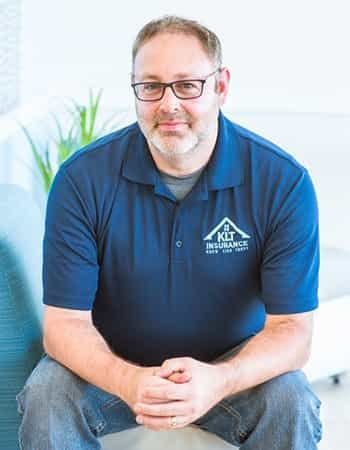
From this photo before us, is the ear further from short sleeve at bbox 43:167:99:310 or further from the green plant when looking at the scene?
the green plant

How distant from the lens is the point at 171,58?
1641mm

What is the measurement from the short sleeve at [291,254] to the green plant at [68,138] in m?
1.33

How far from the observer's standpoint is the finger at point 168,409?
1510mm

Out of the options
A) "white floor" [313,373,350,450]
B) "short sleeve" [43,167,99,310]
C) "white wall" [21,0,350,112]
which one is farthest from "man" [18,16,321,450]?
"white wall" [21,0,350,112]

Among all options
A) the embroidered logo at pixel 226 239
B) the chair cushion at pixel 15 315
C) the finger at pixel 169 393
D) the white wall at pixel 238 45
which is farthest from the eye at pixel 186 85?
the white wall at pixel 238 45

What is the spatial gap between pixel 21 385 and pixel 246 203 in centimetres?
56

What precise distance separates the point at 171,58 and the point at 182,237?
1.08 feet

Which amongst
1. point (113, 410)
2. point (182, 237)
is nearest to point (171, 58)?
point (182, 237)

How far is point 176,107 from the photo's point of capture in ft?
5.39

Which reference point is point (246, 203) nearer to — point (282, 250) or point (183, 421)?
point (282, 250)

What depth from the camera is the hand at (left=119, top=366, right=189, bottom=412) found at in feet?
4.97

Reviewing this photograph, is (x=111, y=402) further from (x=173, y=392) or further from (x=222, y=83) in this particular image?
(x=222, y=83)

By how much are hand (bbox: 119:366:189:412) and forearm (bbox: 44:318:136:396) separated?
0.01 meters

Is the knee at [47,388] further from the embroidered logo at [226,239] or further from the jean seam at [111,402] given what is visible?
the embroidered logo at [226,239]
